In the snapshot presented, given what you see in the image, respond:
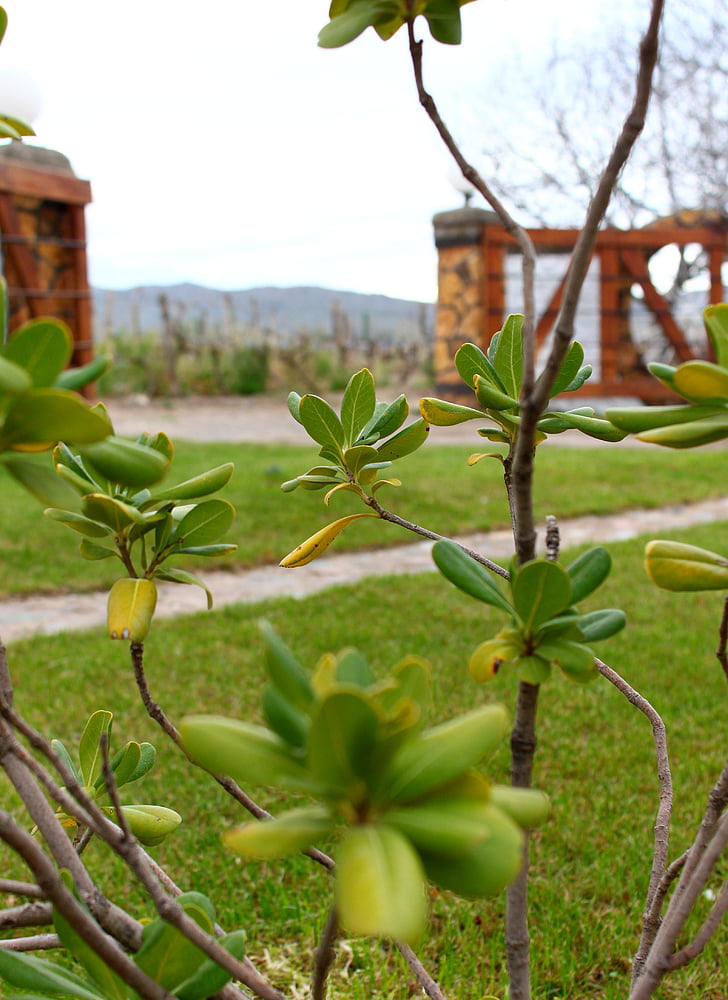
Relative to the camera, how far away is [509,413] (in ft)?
2.65

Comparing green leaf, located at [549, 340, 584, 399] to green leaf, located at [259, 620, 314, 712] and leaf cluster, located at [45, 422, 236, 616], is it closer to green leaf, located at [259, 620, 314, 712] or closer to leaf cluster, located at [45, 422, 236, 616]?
leaf cluster, located at [45, 422, 236, 616]

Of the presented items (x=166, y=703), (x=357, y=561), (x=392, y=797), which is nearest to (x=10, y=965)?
(x=392, y=797)

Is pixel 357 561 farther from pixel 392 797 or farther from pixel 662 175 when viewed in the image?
pixel 662 175

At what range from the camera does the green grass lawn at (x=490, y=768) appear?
1.65 metres

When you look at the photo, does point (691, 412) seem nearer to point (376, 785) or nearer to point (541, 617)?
point (541, 617)

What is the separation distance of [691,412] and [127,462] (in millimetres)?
336

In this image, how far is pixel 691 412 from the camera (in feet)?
1.79

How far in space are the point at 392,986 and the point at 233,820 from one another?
2.52 ft

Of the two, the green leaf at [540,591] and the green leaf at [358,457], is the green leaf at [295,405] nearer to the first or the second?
the green leaf at [358,457]

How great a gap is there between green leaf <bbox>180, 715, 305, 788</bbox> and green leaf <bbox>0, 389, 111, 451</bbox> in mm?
147

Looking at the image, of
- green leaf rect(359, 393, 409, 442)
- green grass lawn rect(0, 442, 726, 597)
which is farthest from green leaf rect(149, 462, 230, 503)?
green grass lawn rect(0, 442, 726, 597)

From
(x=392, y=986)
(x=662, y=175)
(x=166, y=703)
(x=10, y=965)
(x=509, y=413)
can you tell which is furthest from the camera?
(x=662, y=175)

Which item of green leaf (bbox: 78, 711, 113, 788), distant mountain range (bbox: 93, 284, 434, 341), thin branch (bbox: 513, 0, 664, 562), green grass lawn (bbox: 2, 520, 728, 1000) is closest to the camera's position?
thin branch (bbox: 513, 0, 664, 562)

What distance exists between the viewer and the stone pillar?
35.1 ft
